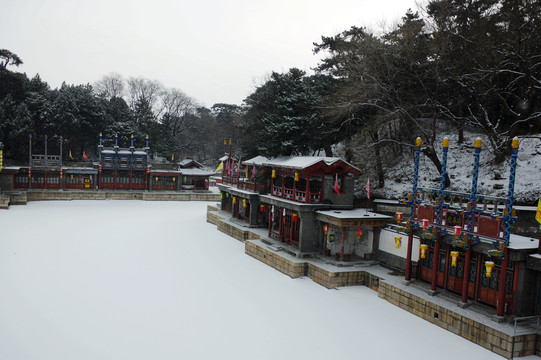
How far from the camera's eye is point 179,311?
1307cm

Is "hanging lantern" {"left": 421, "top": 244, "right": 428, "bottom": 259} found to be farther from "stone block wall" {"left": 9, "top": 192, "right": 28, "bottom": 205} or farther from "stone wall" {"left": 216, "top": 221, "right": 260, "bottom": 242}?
"stone block wall" {"left": 9, "top": 192, "right": 28, "bottom": 205}

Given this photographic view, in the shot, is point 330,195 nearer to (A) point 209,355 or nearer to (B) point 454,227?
(B) point 454,227

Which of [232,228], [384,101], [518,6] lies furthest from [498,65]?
[232,228]

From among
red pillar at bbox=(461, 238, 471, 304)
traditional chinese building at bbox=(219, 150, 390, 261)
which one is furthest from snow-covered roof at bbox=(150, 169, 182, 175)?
red pillar at bbox=(461, 238, 471, 304)

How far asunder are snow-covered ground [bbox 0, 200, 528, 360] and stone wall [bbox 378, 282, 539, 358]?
0.25 meters

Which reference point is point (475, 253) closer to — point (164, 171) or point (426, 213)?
point (426, 213)

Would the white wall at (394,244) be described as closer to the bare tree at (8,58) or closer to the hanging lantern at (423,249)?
the hanging lantern at (423,249)

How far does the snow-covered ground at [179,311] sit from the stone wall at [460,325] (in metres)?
0.25

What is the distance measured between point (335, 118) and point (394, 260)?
35.7 feet

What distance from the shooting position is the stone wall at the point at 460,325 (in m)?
10.4

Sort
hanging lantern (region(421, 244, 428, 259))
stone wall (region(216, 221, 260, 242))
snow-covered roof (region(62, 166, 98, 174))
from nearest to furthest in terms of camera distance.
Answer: hanging lantern (region(421, 244, 428, 259))
stone wall (region(216, 221, 260, 242))
snow-covered roof (region(62, 166, 98, 174))

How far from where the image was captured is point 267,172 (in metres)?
24.3

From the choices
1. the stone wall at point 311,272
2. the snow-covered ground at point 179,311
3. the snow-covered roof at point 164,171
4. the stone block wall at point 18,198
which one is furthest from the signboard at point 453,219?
the stone block wall at point 18,198

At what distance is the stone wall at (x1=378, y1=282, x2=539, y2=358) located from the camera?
1044cm
